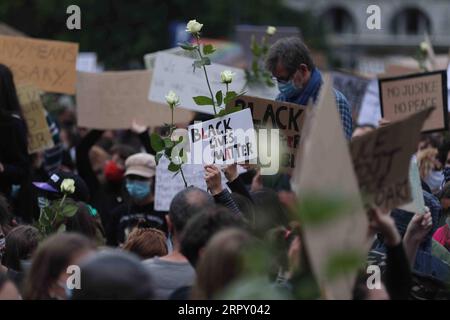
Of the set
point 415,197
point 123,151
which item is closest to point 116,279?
point 415,197

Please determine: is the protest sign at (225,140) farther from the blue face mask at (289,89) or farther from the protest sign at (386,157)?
the protest sign at (386,157)

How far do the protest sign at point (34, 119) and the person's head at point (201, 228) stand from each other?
4.45m

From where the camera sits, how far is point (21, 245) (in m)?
5.92

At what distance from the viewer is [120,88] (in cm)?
1039

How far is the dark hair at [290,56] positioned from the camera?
6.38 metres

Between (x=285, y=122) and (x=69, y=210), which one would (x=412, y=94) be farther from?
(x=69, y=210)

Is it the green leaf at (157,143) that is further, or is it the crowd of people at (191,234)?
the green leaf at (157,143)

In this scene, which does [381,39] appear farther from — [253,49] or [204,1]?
[253,49]

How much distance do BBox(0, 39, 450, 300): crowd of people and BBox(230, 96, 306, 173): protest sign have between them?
0.12 metres

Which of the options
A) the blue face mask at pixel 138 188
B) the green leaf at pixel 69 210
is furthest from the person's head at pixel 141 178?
the green leaf at pixel 69 210

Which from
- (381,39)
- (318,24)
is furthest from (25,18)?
(381,39)

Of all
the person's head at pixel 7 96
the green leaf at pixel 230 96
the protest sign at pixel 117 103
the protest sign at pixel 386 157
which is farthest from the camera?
the protest sign at pixel 117 103

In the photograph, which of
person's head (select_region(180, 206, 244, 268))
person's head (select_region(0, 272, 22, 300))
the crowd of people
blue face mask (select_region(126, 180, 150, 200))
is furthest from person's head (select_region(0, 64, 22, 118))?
person's head (select_region(0, 272, 22, 300))
